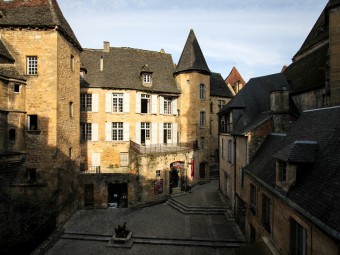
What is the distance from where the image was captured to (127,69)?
977 inches

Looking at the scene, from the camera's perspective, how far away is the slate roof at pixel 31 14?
46.9 feet

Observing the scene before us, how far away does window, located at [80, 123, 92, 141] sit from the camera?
2211 cm

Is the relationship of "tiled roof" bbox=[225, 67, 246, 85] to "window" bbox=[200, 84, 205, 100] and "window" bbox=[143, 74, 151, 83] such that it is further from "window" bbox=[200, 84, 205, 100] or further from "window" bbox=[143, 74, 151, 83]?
"window" bbox=[143, 74, 151, 83]

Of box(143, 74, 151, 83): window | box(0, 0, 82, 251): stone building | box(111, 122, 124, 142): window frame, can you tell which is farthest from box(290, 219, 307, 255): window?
box(143, 74, 151, 83): window

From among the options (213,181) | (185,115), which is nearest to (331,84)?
(185,115)

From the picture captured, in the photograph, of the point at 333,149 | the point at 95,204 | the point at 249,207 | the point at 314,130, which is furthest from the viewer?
the point at 95,204

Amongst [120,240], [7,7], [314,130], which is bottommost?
[120,240]

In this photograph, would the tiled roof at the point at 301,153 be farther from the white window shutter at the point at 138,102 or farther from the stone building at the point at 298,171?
the white window shutter at the point at 138,102

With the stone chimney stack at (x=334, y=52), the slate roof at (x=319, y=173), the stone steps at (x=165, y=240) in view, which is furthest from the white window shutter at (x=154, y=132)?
the stone chimney stack at (x=334, y=52)

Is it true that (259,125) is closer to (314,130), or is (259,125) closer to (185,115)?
(314,130)

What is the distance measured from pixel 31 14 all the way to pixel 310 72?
68.7 feet

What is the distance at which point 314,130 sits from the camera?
896 cm

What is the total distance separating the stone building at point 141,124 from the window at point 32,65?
23.9ft

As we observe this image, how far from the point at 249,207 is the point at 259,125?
188 inches
